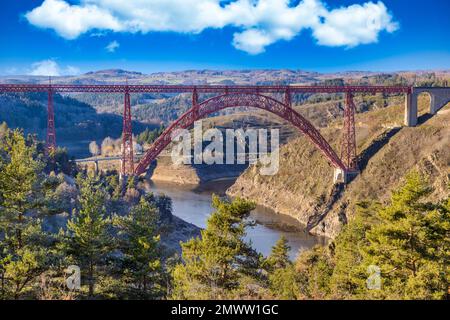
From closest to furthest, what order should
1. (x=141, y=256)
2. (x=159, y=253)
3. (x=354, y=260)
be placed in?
1. (x=141, y=256)
2. (x=159, y=253)
3. (x=354, y=260)

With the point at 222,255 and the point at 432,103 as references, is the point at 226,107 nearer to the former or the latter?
the point at 432,103

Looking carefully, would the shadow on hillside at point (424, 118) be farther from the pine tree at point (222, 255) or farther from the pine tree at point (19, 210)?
the pine tree at point (19, 210)

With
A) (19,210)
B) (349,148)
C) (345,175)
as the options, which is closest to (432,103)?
(349,148)

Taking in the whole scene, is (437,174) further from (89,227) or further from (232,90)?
(89,227)

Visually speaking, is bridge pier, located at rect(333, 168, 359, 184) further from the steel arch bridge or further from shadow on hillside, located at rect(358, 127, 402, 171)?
shadow on hillside, located at rect(358, 127, 402, 171)

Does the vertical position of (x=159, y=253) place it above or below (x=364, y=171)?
above

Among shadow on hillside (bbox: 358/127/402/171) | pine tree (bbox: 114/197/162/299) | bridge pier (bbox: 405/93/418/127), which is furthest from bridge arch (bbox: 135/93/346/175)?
pine tree (bbox: 114/197/162/299)

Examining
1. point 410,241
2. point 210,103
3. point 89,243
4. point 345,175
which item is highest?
point 210,103

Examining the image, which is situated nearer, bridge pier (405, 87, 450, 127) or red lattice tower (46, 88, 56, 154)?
red lattice tower (46, 88, 56, 154)
